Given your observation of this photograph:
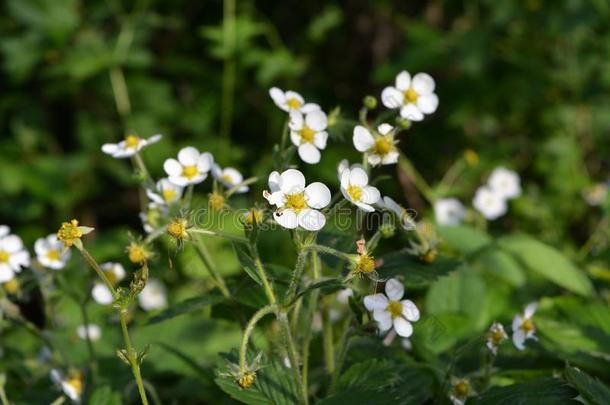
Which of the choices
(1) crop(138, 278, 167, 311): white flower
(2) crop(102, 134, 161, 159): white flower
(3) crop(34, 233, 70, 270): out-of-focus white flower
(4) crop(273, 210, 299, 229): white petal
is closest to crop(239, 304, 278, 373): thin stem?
(4) crop(273, 210, 299, 229): white petal

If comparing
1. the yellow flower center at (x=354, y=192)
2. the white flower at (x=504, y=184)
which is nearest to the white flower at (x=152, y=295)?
the white flower at (x=504, y=184)

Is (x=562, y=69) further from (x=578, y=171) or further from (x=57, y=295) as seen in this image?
(x=57, y=295)

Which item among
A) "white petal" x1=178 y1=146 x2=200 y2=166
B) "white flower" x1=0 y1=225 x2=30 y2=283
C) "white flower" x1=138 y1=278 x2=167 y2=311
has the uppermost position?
"white petal" x1=178 y1=146 x2=200 y2=166

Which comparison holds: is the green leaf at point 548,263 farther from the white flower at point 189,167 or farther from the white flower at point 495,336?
the white flower at point 189,167

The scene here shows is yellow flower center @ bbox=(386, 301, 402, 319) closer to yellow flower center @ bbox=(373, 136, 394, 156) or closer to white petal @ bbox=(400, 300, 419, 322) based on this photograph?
white petal @ bbox=(400, 300, 419, 322)

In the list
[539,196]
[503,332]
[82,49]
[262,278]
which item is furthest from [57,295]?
[539,196]
